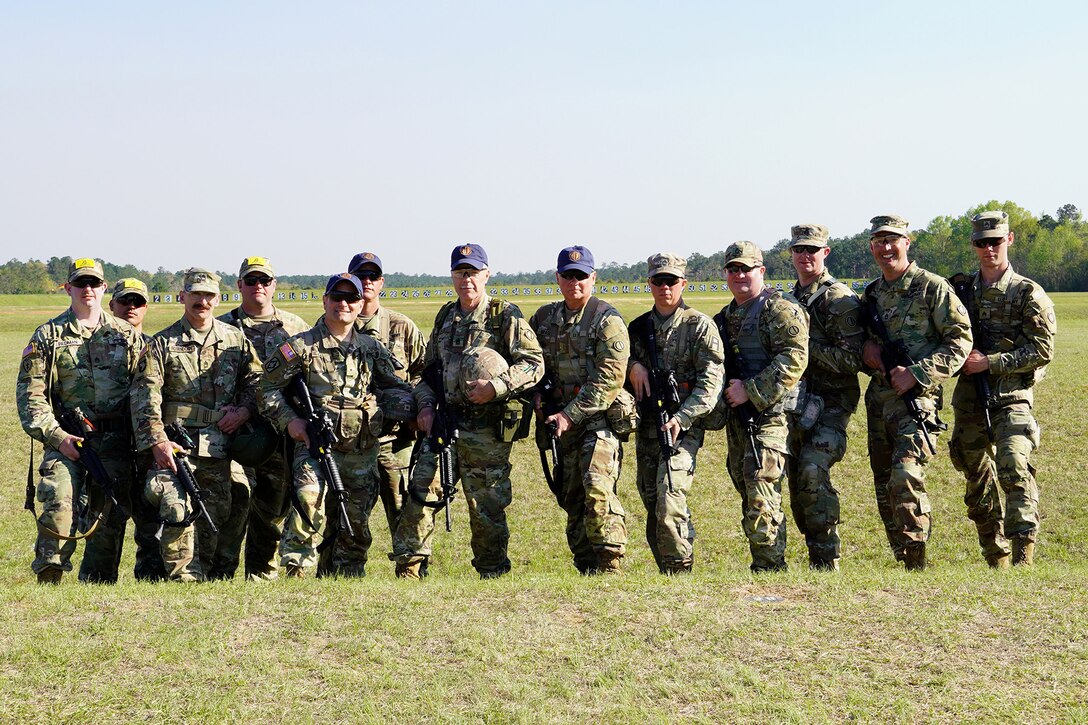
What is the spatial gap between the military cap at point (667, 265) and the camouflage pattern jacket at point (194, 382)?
334 centimetres

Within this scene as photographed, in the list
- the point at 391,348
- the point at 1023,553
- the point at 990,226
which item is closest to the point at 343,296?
the point at 391,348

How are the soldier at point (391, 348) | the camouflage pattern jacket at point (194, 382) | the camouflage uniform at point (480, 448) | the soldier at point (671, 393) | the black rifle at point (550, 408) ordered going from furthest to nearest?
the soldier at point (391, 348), the black rifle at point (550, 408), the camouflage uniform at point (480, 448), the camouflage pattern jacket at point (194, 382), the soldier at point (671, 393)

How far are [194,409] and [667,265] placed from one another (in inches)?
155

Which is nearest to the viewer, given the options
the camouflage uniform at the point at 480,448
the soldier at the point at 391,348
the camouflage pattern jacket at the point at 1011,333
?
the camouflage uniform at the point at 480,448

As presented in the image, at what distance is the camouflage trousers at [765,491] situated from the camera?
25.9ft

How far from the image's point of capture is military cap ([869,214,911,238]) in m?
8.38

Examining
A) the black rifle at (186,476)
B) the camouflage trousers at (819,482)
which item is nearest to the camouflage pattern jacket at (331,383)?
the black rifle at (186,476)

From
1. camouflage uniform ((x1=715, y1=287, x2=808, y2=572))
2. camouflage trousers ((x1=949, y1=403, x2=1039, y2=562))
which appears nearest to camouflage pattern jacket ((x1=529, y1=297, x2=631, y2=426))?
camouflage uniform ((x1=715, y1=287, x2=808, y2=572))

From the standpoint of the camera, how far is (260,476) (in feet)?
29.8

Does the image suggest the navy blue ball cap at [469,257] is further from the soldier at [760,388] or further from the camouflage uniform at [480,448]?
the soldier at [760,388]

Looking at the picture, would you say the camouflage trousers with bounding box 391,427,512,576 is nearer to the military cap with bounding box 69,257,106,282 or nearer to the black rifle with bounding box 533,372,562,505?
the black rifle with bounding box 533,372,562,505

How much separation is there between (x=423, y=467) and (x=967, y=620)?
4.04 meters

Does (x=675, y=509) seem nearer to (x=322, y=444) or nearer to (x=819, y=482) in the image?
(x=819, y=482)

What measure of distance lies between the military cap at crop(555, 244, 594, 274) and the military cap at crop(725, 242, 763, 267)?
1118mm
